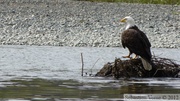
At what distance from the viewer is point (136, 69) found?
41.4 feet

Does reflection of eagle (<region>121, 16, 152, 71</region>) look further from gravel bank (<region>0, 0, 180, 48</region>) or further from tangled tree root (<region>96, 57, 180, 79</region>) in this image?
gravel bank (<region>0, 0, 180, 48</region>)

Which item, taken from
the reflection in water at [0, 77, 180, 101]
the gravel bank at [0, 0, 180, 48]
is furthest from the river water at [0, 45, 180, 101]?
the gravel bank at [0, 0, 180, 48]

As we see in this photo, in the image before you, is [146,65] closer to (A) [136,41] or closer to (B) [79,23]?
(A) [136,41]

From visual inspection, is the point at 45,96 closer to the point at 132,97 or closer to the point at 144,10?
the point at 132,97

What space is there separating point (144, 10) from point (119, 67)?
55.2 ft

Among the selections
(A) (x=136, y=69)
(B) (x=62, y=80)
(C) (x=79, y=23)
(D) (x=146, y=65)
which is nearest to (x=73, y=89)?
(B) (x=62, y=80)

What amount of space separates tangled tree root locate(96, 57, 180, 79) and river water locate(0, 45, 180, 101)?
168 mm

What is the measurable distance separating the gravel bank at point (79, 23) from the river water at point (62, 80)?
2135 mm

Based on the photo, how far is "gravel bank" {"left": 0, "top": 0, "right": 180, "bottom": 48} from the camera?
1998cm

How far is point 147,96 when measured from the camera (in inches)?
400

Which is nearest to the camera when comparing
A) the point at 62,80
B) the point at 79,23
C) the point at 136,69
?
the point at 62,80

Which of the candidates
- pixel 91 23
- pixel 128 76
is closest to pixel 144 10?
pixel 91 23

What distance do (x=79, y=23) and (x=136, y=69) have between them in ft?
35.1

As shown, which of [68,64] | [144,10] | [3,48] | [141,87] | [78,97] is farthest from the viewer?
[144,10]
